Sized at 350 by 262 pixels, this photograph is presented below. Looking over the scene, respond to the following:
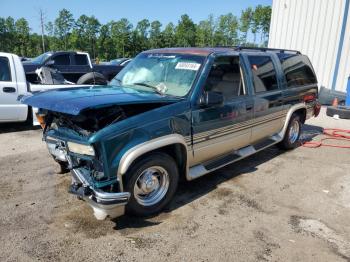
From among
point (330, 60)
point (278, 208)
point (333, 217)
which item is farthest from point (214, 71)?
point (330, 60)

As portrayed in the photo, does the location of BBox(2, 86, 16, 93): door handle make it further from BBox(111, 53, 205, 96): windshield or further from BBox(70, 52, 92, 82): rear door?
BBox(70, 52, 92, 82): rear door

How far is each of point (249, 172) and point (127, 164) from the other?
281 centimetres

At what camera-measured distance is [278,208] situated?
4246 mm

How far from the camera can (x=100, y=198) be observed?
314 centimetres

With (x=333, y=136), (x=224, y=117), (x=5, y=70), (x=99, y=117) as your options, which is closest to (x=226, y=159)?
Answer: (x=224, y=117)

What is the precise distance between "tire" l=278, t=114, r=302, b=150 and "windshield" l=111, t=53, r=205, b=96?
120 inches

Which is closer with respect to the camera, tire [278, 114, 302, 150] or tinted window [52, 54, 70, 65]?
tire [278, 114, 302, 150]

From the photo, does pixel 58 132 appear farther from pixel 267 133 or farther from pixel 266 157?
pixel 266 157

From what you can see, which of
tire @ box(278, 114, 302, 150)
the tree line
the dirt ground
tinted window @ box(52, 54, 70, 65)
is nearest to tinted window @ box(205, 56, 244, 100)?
the dirt ground

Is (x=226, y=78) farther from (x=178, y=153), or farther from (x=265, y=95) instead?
(x=178, y=153)

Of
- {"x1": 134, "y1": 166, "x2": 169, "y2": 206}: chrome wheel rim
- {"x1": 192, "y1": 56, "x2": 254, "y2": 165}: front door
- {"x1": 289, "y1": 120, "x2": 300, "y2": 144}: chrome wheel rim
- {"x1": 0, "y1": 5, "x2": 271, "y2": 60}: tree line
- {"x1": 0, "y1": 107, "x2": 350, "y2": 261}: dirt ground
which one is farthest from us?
{"x1": 0, "y1": 5, "x2": 271, "y2": 60}: tree line

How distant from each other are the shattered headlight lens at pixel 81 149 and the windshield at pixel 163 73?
1.34 m

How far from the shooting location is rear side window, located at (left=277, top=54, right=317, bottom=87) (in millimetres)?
6129

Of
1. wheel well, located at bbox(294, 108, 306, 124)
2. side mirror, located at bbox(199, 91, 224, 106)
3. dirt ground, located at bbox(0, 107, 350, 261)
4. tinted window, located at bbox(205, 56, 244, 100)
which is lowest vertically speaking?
dirt ground, located at bbox(0, 107, 350, 261)
